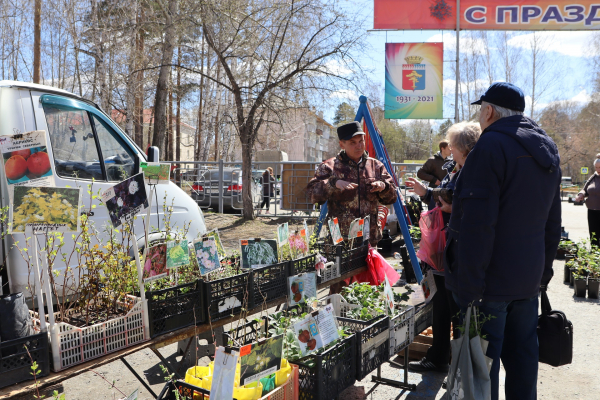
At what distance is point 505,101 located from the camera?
7.95 ft

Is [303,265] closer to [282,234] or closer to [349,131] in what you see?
[282,234]

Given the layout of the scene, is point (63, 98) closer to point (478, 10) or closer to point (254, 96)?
point (254, 96)

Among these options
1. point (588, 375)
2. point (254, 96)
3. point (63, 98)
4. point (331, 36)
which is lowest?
point (588, 375)

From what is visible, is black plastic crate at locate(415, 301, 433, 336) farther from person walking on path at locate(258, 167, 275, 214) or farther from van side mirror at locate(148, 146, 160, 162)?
person walking on path at locate(258, 167, 275, 214)

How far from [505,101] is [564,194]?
3379 cm

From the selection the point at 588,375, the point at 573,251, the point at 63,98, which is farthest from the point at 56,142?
the point at 573,251

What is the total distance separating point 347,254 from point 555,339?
157 cm

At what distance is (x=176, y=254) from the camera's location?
8.25 ft

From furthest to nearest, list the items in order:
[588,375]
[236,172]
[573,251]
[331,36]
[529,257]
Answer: [236,172] → [331,36] → [573,251] → [588,375] → [529,257]

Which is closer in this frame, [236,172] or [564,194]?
[236,172]

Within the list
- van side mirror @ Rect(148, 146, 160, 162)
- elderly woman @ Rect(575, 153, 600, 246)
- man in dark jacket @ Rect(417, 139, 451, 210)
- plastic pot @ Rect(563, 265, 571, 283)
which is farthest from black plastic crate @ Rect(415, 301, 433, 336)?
elderly woman @ Rect(575, 153, 600, 246)

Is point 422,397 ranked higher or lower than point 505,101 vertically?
lower

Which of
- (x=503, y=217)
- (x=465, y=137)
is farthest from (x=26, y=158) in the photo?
(x=465, y=137)

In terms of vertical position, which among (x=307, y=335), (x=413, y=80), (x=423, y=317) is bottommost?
(x=423, y=317)
